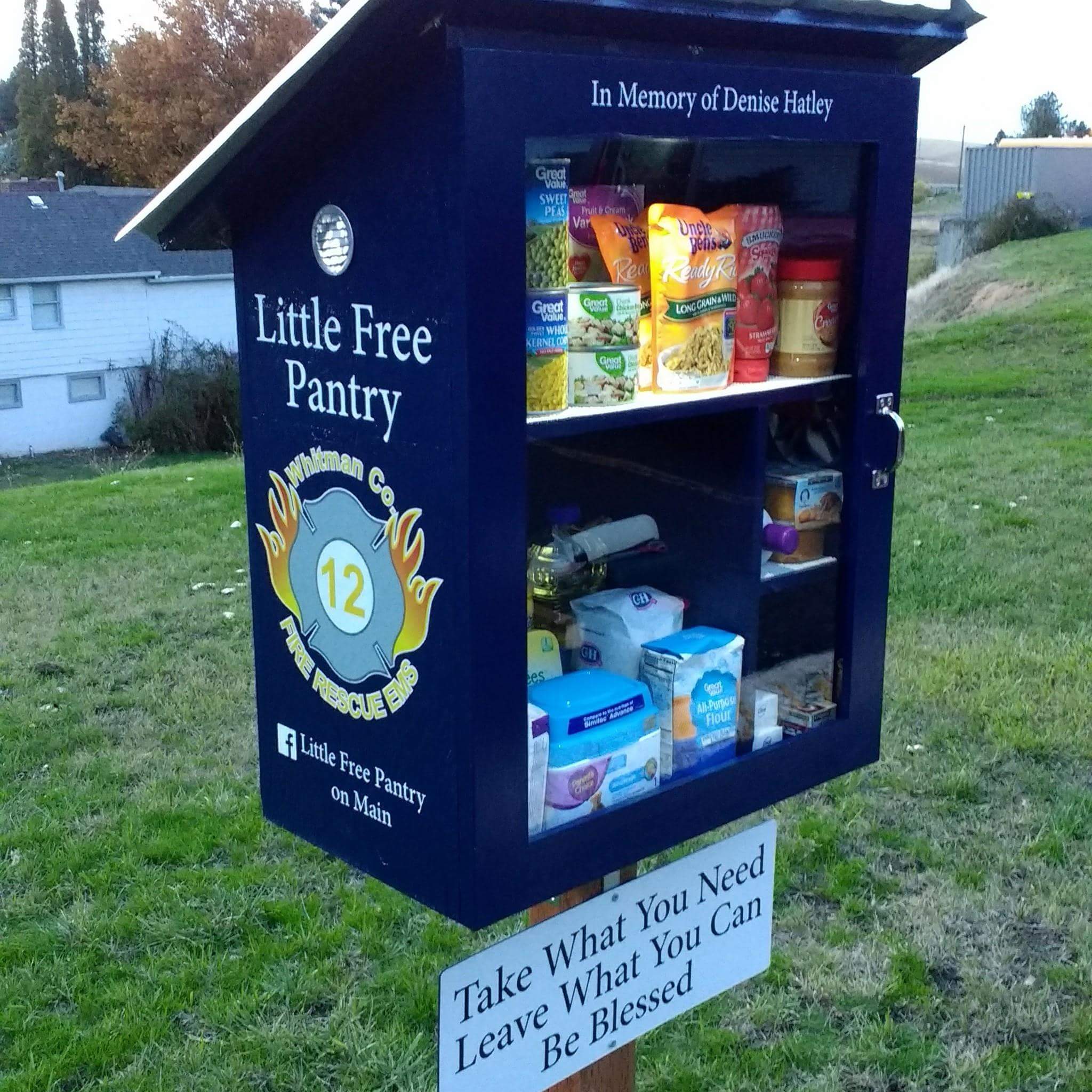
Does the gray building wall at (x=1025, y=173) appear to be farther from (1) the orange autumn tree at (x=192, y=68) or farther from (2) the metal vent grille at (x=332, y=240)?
(2) the metal vent grille at (x=332, y=240)

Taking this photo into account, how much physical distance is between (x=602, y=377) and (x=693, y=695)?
1.44 ft

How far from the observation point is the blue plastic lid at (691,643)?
5.73ft

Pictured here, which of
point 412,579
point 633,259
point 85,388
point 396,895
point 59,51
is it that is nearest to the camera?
point 412,579

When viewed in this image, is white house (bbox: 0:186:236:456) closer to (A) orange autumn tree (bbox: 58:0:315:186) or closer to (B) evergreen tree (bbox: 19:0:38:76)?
(A) orange autumn tree (bbox: 58:0:315:186)

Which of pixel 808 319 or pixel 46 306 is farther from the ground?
pixel 808 319

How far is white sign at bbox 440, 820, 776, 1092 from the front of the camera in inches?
61.6

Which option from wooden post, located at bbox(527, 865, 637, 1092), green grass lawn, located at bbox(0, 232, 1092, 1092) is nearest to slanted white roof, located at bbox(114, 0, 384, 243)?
wooden post, located at bbox(527, 865, 637, 1092)

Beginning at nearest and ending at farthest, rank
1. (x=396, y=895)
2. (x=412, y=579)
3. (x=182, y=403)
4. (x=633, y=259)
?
(x=412, y=579) < (x=633, y=259) < (x=396, y=895) < (x=182, y=403)

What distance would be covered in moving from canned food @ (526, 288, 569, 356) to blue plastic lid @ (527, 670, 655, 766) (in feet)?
1.29

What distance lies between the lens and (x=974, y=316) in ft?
50.1

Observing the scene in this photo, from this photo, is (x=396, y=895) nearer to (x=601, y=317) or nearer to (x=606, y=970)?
(x=606, y=970)

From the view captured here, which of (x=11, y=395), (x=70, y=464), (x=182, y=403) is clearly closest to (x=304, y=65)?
(x=182, y=403)

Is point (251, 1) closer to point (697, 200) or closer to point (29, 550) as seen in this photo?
point (29, 550)

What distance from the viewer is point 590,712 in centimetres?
160
